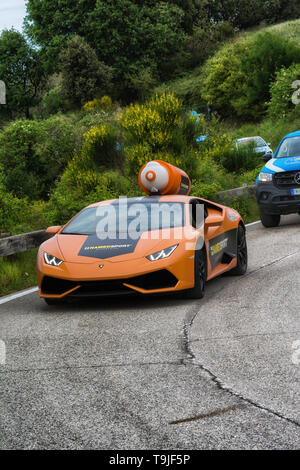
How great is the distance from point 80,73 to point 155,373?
47.7m

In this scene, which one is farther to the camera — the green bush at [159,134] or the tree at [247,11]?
the tree at [247,11]

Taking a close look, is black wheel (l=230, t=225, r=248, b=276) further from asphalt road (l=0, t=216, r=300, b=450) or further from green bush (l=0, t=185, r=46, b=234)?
green bush (l=0, t=185, r=46, b=234)

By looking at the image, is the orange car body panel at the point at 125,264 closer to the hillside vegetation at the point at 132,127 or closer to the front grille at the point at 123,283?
the front grille at the point at 123,283

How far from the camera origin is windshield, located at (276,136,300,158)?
613 inches

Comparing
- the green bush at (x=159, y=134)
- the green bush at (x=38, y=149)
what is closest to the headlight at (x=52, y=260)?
the green bush at (x=159, y=134)

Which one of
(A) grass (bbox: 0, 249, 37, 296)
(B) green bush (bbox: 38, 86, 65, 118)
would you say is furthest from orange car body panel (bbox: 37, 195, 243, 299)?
(B) green bush (bbox: 38, 86, 65, 118)

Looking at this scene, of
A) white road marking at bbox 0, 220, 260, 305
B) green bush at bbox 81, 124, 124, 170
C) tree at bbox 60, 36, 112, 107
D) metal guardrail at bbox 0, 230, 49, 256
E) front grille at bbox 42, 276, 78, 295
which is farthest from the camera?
tree at bbox 60, 36, 112, 107

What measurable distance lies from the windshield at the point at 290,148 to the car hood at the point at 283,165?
8.3 inches

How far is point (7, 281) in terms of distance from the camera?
10.6 metres

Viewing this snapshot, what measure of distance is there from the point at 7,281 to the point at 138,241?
3047mm

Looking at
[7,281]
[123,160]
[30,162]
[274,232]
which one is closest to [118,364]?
[7,281]

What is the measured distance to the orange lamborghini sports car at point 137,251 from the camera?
7.98m

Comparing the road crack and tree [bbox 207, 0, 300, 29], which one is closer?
the road crack

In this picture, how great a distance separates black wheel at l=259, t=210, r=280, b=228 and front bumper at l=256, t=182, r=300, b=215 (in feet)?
0.64
